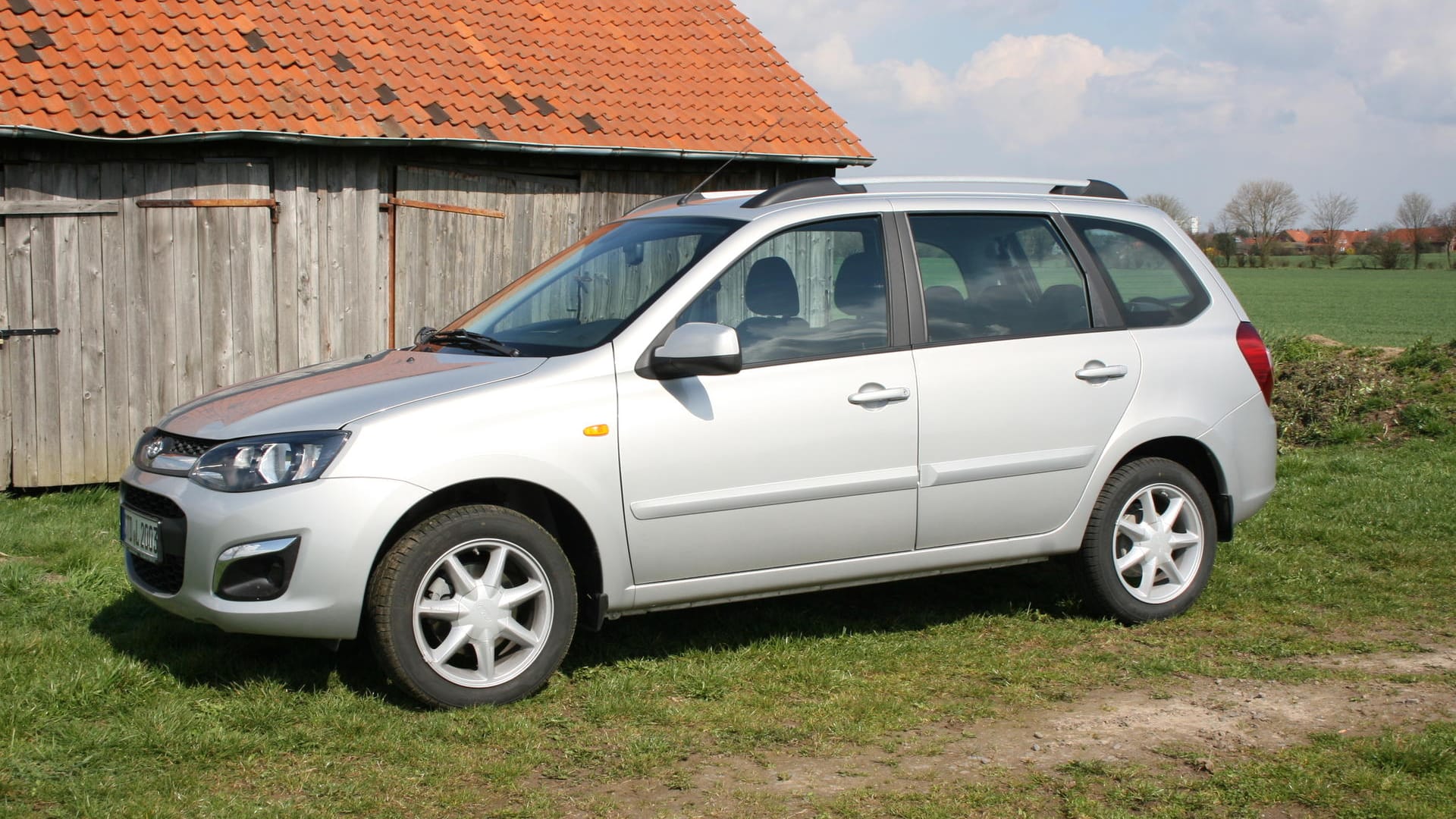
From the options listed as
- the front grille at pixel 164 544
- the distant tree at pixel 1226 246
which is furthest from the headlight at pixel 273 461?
the distant tree at pixel 1226 246

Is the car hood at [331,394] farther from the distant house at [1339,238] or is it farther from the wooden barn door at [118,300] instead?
the distant house at [1339,238]

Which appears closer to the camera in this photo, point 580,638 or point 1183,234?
point 580,638

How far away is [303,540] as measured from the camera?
14.2 feet

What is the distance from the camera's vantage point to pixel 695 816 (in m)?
3.79

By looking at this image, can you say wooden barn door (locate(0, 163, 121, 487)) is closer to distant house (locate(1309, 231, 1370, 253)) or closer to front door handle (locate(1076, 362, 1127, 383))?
front door handle (locate(1076, 362, 1127, 383))

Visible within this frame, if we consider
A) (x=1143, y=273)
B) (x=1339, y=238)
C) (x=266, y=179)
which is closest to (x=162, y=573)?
(x=1143, y=273)

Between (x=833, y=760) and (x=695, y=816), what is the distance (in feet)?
2.04

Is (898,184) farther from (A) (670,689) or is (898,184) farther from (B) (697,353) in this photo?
(A) (670,689)

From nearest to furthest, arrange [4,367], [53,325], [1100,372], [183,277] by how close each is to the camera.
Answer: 1. [1100,372]
2. [4,367]
3. [53,325]
4. [183,277]

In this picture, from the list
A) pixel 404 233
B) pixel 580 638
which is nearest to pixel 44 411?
pixel 404 233

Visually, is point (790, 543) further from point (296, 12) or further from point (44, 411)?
point (296, 12)

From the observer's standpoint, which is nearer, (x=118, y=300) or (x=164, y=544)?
(x=164, y=544)

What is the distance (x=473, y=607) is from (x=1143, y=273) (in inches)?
129

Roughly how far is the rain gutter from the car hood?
423 centimetres
